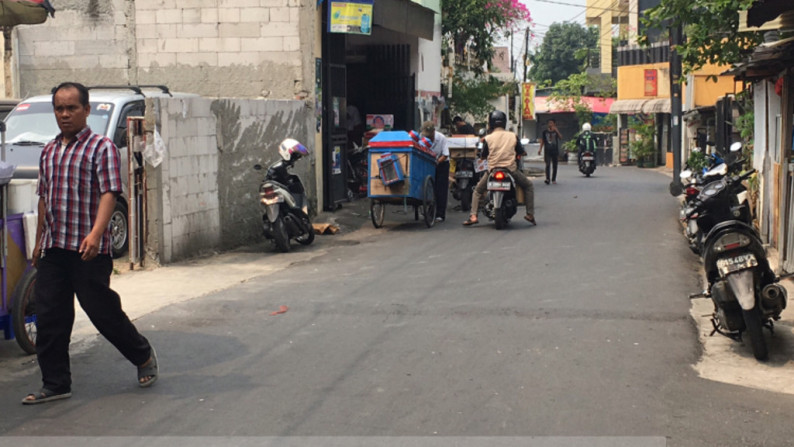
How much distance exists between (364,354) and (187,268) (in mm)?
5248

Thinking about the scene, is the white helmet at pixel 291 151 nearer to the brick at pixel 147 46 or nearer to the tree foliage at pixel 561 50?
the brick at pixel 147 46

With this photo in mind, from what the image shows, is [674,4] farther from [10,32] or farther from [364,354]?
[10,32]

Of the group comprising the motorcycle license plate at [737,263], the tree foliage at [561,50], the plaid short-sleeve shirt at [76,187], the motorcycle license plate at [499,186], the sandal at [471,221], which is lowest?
the sandal at [471,221]

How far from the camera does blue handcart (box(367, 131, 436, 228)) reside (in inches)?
629

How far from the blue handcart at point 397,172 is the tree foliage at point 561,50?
80.7 m

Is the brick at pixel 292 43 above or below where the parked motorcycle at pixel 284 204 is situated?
above

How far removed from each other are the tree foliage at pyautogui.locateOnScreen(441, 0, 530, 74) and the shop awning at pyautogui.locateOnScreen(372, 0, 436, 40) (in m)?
5.24

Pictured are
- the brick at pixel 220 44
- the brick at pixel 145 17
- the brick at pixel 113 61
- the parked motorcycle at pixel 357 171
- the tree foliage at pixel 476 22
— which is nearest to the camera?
the brick at pixel 220 44

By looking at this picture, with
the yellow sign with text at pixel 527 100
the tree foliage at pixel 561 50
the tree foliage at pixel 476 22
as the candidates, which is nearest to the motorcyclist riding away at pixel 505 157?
the tree foliage at pixel 476 22

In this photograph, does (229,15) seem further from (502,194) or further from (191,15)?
(502,194)

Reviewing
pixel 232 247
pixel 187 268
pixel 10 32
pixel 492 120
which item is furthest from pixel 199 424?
pixel 10 32

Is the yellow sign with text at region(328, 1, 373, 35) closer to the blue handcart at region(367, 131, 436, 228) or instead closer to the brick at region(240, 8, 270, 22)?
the brick at region(240, 8, 270, 22)

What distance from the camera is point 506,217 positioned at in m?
16.0

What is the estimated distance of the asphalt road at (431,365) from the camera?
562cm
